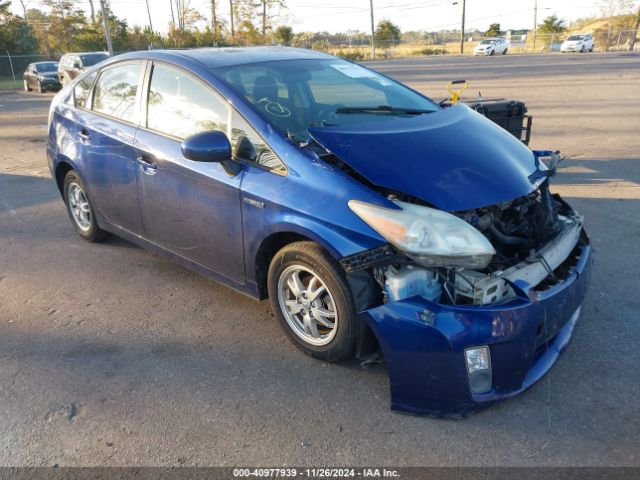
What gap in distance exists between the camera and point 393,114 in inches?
146

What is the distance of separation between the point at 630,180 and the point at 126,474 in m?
6.52

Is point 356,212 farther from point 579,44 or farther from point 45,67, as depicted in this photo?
point 579,44

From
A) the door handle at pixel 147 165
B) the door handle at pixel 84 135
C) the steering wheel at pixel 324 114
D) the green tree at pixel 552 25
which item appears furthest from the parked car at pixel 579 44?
the door handle at pixel 147 165

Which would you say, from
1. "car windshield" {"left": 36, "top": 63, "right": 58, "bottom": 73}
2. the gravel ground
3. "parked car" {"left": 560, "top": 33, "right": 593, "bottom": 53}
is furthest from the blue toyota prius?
"parked car" {"left": 560, "top": 33, "right": 593, "bottom": 53}

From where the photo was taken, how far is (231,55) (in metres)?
3.93

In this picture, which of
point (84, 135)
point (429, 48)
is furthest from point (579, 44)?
point (84, 135)

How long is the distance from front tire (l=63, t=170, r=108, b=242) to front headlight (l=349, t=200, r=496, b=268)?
125 inches

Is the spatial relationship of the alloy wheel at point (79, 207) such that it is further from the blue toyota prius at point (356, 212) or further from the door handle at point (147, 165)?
the door handle at point (147, 165)

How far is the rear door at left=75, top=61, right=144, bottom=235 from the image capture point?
4.07m

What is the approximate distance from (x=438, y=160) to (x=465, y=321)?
96 centimetres

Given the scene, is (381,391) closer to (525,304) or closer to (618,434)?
(525,304)

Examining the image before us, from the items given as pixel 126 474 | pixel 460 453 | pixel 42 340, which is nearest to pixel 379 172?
pixel 460 453

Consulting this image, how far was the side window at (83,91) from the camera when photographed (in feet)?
15.7

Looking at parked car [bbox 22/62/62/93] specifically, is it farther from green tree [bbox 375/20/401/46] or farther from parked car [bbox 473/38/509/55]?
green tree [bbox 375/20/401/46]
